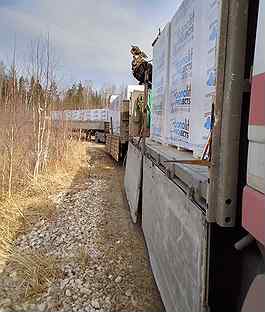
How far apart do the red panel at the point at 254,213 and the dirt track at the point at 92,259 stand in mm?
2585

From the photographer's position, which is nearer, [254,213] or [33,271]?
[254,213]

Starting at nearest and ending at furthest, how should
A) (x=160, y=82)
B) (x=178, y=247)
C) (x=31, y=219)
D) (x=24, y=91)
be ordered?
(x=178, y=247)
(x=160, y=82)
(x=31, y=219)
(x=24, y=91)

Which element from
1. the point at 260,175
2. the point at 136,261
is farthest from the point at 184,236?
the point at 136,261

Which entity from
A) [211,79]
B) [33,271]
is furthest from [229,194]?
[33,271]

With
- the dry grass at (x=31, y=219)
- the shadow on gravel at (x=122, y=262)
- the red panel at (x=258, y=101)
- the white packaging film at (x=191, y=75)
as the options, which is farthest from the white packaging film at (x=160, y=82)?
the red panel at (x=258, y=101)

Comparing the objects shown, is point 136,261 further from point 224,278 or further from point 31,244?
point 224,278

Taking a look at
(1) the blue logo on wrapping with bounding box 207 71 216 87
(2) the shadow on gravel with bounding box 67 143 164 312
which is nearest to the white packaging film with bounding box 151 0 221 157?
(1) the blue logo on wrapping with bounding box 207 71 216 87

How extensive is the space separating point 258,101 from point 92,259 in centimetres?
402

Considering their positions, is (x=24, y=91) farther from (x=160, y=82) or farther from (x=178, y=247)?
(x=178, y=247)

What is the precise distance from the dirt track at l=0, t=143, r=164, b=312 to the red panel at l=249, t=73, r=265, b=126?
2.91 m

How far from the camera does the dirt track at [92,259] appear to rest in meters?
3.70

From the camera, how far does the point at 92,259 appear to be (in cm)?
477

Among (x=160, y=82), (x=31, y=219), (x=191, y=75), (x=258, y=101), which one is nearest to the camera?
(x=258, y=101)

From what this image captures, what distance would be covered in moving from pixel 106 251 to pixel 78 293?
123 cm
